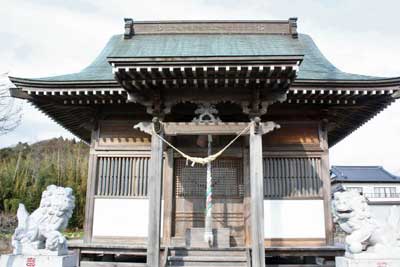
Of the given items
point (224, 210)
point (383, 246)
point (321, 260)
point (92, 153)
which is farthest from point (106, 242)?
point (383, 246)

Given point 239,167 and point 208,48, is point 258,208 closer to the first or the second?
point 239,167

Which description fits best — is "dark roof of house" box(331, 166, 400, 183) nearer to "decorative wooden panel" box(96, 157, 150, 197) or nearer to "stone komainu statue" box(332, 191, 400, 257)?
"decorative wooden panel" box(96, 157, 150, 197)

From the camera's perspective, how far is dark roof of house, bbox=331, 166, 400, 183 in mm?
40219

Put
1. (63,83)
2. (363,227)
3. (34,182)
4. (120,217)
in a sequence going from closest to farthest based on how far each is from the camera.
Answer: (363,227) < (63,83) < (120,217) < (34,182)

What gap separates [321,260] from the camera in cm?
735

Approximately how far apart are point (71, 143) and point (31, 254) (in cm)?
4453

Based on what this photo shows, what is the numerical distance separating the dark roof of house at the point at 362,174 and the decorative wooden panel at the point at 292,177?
1333 inches

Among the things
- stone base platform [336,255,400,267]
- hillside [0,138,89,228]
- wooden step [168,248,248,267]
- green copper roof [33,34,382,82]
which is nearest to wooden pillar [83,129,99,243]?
green copper roof [33,34,382,82]

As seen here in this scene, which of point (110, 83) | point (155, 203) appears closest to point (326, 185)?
point (155, 203)

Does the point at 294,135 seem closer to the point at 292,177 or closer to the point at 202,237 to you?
the point at 292,177

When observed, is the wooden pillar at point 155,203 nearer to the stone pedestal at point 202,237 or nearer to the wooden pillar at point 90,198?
the stone pedestal at point 202,237

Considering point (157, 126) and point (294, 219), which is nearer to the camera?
point (157, 126)

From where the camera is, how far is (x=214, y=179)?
7.84 meters

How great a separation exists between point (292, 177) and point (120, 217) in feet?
13.2
